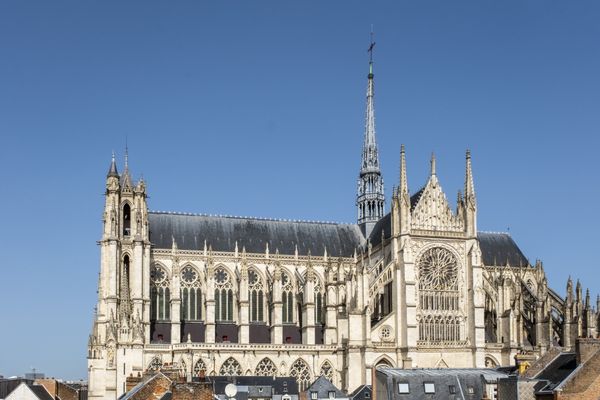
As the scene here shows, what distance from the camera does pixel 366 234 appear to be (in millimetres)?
89938

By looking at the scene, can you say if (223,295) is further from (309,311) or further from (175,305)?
(309,311)

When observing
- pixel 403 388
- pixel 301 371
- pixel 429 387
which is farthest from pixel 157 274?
pixel 429 387

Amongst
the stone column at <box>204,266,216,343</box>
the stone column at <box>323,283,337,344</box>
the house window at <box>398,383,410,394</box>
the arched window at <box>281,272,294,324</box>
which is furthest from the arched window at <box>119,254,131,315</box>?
the house window at <box>398,383,410,394</box>

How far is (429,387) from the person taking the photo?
43.7 meters

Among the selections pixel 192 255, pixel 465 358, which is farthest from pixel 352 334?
pixel 192 255

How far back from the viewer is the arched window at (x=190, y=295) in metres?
79.6

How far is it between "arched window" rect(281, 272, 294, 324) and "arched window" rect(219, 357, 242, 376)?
980cm

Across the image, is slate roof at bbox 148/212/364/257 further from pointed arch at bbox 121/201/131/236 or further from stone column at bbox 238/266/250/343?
stone column at bbox 238/266/250/343

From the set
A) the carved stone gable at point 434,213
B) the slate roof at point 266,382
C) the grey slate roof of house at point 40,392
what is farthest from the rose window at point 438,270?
the grey slate roof of house at point 40,392

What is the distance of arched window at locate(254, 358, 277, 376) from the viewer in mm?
74438

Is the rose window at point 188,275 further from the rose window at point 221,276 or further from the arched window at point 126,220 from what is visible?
the arched window at point 126,220

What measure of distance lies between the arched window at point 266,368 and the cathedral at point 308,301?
10cm

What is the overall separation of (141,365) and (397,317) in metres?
20.3

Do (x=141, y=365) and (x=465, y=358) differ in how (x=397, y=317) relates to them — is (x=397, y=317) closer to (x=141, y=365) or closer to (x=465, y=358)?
(x=465, y=358)
